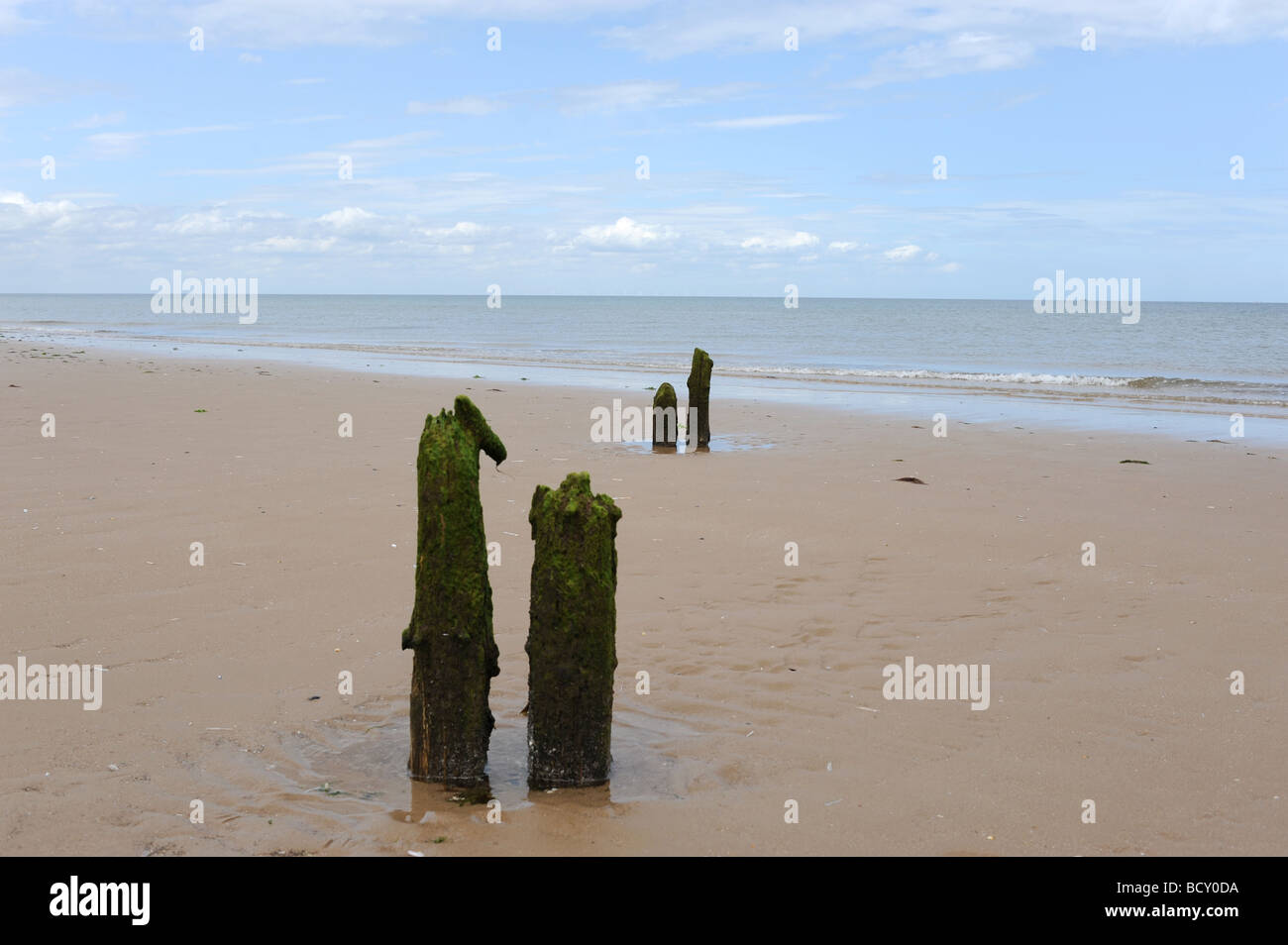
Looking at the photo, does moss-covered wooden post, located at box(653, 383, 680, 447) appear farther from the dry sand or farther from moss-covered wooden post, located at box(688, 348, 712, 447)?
the dry sand

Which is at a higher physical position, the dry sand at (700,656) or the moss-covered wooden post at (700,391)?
the moss-covered wooden post at (700,391)

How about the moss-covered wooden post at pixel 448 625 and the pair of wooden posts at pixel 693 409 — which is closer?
the moss-covered wooden post at pixel 448 625

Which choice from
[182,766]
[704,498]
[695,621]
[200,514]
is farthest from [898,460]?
[182,766]

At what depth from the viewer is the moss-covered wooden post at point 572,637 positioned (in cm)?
518

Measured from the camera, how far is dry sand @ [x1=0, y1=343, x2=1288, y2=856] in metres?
4.89

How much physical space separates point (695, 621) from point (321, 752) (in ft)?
10.3

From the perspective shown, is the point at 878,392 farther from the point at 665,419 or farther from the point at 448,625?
the point at 448,625

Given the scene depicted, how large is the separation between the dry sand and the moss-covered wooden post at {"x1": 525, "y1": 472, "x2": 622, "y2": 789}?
0.19 m

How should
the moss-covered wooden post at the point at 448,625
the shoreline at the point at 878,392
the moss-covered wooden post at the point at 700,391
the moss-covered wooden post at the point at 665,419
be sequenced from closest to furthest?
the moss-covered wooden post at the point at 448,625 < the moss-covered wooden post at the point at 665,419 < the moss-covered wooden post at the point at 700,391 < the shoreline at the point at 878,392

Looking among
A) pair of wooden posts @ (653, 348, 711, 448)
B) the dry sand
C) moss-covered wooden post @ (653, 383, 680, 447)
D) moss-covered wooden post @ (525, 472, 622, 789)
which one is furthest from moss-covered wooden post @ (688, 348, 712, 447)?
moss-covered wooden post @ (525, 472, 622, 789)

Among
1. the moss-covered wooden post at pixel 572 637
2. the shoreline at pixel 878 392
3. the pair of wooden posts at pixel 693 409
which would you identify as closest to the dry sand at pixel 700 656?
the moss-covered wooden post at pixel 572 637

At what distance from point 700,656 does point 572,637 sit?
2.26 metres

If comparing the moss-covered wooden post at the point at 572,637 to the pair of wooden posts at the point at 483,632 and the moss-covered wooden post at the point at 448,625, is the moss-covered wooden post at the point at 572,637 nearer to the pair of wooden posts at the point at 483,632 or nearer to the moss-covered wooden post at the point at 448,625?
the pair of wooden posts at the point at 483,632
